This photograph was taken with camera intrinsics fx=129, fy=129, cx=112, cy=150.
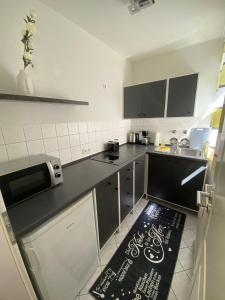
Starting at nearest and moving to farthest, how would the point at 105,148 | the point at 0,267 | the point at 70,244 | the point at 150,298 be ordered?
the point at 0,267 → the point at 70,244 → the point at 150,298 → the point at 105,148

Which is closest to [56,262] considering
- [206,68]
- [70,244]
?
[70,244]

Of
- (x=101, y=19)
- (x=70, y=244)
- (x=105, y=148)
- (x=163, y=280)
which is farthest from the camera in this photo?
(x=105, y=148)

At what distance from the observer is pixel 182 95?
187 centimetres

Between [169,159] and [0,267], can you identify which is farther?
[169,159]

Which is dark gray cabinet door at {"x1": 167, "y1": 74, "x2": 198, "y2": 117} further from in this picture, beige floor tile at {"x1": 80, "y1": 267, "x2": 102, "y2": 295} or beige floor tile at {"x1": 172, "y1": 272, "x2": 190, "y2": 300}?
beige floor tile at {"x1": 80, "y1": 267, "x2": 102, "y2": 295}

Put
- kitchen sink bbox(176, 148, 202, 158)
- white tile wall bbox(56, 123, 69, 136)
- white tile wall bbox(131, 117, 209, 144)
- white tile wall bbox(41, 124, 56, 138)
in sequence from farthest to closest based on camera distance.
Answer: white tile wall bbox(131, 117, 209, 144) → kitchen sink bbox(176, 148, 202, 158) → white tile wall bbox(56, 123, 69, 136) → white tile wall bbox(41, 124, 56, 138)

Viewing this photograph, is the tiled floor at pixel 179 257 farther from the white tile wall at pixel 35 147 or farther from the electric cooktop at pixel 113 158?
the white tile wall at pixel 35 147

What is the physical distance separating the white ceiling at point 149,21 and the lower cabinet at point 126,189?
1.62m

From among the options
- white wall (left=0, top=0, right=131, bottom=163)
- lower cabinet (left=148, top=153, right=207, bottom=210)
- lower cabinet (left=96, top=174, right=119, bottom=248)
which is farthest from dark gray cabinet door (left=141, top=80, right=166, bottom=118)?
lower cabinet (left=96, top=174, right=119, bottom=248)

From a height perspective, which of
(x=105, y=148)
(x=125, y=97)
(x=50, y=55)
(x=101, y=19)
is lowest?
(x=105, y=148)

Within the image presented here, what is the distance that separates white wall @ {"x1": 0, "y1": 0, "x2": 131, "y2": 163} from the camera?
1035mm

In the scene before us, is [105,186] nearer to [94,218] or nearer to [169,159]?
[94,218]

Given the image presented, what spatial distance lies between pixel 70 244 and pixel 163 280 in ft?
3.16

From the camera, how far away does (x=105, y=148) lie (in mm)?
2133
